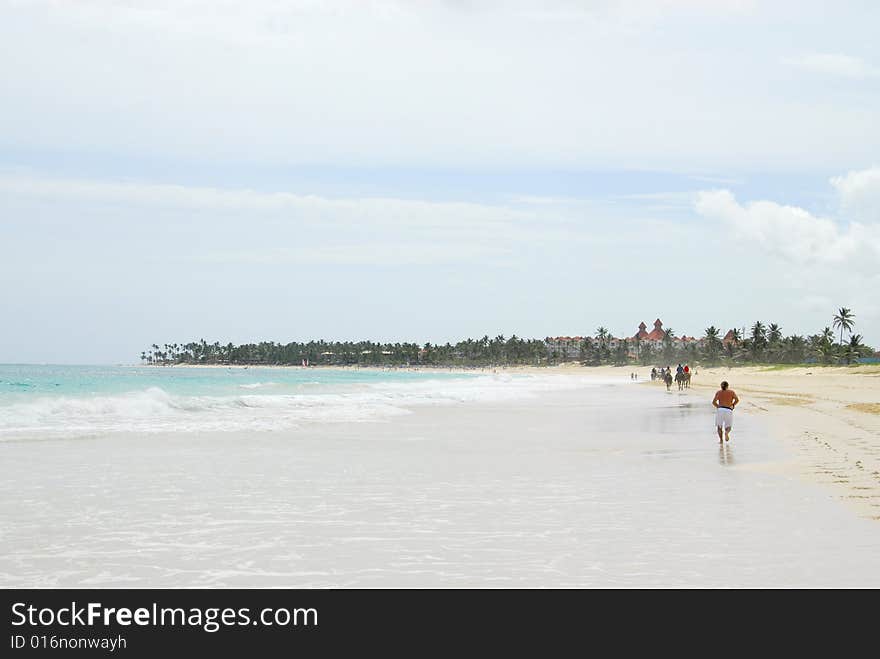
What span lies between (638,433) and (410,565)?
1693cm

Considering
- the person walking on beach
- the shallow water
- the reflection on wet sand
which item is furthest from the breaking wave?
the reflection on wet sand

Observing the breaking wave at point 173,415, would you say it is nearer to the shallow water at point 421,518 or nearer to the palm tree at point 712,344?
the shallow water at point 421,518

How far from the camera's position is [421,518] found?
10484 millimetres

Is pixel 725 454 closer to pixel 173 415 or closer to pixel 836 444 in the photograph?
pixel 836 444

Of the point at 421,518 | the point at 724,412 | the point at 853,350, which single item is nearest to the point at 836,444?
the point at 724,412

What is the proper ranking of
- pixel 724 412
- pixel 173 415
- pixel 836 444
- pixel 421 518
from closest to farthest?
1. pixel 421 518
2. pixel 836 444
3. pixel 724 412
4. pixel 173 415

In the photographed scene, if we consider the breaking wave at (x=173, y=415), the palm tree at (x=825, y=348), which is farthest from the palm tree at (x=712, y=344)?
the breaking wave at (x=173, y=415)

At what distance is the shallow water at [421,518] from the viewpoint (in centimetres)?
777

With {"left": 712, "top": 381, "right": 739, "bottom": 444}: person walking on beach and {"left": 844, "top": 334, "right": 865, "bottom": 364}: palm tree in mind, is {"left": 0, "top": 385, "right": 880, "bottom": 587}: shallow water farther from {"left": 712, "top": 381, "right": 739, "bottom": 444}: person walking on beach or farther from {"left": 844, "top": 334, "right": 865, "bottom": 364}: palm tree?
{"left": 844, "top": 334, "right": 865, "bottom": 364}: palm tree

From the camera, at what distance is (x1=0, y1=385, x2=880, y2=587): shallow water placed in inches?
306
